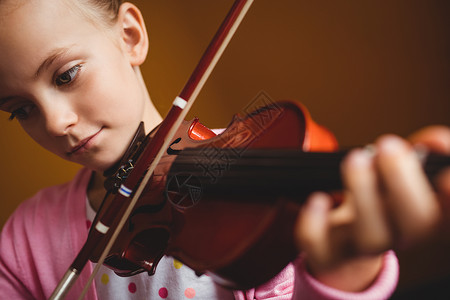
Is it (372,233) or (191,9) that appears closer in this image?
(372,233)

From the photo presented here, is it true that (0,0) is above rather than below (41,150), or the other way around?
above

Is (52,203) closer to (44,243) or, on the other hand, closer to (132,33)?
(44,243)

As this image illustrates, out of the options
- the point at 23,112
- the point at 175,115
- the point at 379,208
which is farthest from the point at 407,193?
the point at 23,112

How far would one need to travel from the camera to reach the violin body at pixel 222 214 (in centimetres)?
31

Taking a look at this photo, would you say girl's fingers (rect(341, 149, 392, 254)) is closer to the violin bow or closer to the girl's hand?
the girl's hand

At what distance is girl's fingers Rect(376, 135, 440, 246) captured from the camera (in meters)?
0.23

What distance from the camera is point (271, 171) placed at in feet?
1.11

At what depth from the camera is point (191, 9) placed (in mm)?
990

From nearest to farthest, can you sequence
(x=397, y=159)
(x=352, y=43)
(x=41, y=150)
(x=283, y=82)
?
1. (x=397, y=159)
2. (x=352, y=43)
3. (x=283, y=82)
4. (x=41, y=150)

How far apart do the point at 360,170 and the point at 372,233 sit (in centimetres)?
5

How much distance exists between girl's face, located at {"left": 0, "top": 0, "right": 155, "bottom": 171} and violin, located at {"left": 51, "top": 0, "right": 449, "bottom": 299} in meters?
0.05

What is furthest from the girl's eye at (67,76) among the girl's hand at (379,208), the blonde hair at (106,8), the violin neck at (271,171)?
the girl's hand at (379,208)

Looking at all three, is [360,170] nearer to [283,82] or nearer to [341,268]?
[341,268]

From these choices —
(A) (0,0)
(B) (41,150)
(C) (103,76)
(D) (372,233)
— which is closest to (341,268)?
(D) (372,233)
